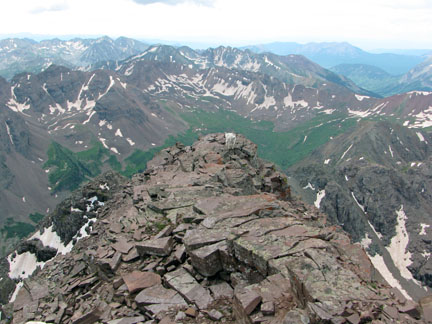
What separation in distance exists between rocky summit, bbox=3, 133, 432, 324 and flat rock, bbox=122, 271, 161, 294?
0.06 metres

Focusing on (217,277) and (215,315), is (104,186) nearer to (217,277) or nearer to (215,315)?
(217,277)

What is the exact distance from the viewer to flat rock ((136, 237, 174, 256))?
1931cm

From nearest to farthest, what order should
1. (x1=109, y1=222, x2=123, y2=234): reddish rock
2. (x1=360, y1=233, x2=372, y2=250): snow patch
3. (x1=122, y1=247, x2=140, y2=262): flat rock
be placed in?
(x1=122, y1=247, x2=140, y2=262): flat rock < (x1=109, y1=222, x2=123, y2=234): reddish rock < (x1=360, y1=233, x2=372, y2=250): snow patch

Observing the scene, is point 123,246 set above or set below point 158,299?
below

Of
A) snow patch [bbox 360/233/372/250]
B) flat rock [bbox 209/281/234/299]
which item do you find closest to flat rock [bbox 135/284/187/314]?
flat rock [bbox 209/281/234/299]

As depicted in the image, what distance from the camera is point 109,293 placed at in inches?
703

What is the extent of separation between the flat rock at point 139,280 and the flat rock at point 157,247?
1.70m

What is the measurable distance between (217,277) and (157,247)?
4.51m

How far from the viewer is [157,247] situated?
19.3m

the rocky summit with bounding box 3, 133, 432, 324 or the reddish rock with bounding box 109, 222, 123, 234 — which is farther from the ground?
the rocky summit with bounding box 3, 133, 432, 324

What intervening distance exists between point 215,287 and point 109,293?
6504 millimetres

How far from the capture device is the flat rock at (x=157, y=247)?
19312 millimetres

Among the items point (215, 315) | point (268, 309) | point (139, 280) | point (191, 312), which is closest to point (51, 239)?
point (139, 280)

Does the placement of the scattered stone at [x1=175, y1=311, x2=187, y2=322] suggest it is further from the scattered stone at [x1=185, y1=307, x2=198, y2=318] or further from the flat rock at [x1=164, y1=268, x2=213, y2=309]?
the flat rock at [x1=164, y1=268, x2=213, y2=309]
